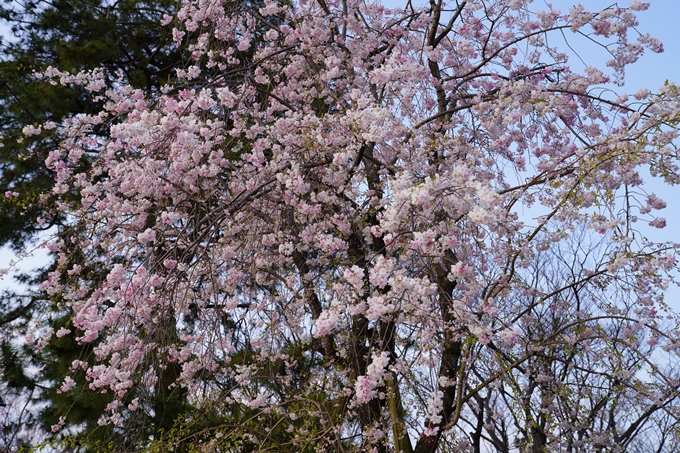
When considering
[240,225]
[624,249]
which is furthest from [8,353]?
[624,249]

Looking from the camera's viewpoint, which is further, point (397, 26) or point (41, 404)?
point (41, 404)

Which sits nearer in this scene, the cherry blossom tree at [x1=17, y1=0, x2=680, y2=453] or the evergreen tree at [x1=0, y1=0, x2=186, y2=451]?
the cherry blossom tree at [x1=17, y1=0, x2=680, y2=453]

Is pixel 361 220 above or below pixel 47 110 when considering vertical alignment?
below

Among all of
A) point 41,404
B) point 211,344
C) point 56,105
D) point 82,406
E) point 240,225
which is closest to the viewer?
point 211,344

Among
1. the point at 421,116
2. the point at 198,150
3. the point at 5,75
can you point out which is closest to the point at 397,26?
the point at 421,116

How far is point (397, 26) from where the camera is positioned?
5.34m

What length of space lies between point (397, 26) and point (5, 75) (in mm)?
5225

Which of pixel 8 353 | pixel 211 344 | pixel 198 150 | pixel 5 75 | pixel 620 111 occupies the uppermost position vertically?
pixel 5 75

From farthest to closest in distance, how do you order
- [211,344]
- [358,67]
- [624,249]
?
[358,67]
[211,344]
[624,249]

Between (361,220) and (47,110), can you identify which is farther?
(47,110)

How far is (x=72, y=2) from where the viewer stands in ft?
28.3

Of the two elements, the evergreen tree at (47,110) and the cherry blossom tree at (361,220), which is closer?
the cherry blossom tree at (361,220)

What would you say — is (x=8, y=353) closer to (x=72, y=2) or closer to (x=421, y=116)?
(x=72, y=2)

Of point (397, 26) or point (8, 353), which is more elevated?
point (397, 26)
